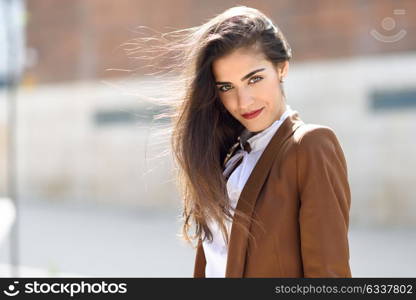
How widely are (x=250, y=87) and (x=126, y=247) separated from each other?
21.0 ft

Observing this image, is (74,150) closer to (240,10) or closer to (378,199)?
(378,199)

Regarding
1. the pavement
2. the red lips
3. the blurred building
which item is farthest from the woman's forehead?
the pavement

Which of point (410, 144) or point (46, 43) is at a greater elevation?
point (46, 43)

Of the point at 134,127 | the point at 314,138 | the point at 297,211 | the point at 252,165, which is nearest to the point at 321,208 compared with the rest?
the point at 297,211

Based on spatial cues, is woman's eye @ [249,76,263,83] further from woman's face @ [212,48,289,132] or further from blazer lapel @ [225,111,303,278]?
blazer lapel @ [225,111,303,278]

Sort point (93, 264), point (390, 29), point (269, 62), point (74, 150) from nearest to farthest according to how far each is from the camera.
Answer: point (269, 62) < point (93, 264) < point (390, 29) < point (74, 150)

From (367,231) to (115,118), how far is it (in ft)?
17.3

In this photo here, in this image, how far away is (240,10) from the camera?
78.3 inches

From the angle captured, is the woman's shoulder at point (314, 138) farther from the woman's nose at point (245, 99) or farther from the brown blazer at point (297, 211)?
the woman's nose at point (245, 99)

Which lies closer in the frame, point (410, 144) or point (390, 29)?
point (410, 144)

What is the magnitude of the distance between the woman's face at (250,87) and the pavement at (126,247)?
427 cm

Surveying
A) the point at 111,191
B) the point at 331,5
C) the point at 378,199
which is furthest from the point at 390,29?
the point at 111,191

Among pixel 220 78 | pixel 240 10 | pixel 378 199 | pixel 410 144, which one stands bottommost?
pixel 378 199

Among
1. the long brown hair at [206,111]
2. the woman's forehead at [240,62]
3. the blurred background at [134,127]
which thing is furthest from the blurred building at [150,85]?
the woman's forehead at [240,62]
